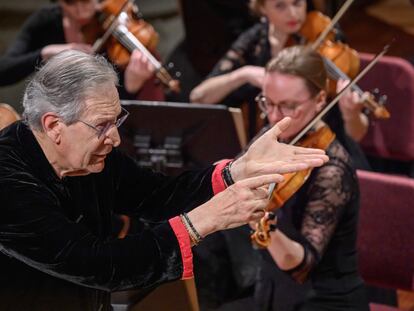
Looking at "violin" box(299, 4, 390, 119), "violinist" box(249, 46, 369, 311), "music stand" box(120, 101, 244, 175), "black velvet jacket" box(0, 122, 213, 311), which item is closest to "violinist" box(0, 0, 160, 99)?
"music stand" box(120, 101, 244, 175)

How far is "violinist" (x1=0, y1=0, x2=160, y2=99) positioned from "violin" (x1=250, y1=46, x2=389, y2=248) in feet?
3.45

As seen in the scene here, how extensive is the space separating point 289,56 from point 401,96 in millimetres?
1032

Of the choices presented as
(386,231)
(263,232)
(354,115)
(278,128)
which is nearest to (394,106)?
(354,115)

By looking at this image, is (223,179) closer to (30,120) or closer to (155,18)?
(30,120)

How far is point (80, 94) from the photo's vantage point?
1.50 metres

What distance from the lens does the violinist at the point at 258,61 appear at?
2.95 meters

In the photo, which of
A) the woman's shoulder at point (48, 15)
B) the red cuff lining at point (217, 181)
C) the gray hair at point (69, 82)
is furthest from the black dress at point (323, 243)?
the woman's shoulder at point (48, 15)

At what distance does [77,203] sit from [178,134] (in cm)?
96

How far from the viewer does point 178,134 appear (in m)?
2.56

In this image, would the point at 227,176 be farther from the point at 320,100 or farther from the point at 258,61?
the point at 258,61

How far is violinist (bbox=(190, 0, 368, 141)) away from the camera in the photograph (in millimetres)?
2947

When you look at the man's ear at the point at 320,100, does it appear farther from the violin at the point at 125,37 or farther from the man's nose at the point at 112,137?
the violin at the point at 125,37

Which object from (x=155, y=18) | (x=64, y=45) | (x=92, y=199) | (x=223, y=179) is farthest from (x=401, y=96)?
(x=155, y=18)

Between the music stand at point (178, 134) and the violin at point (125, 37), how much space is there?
43 cm
